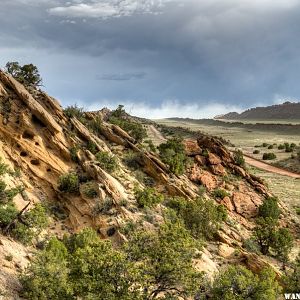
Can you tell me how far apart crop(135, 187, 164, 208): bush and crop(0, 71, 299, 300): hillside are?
188 millimetres

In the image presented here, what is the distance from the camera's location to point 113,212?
46781 mm

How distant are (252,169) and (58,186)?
62.3m

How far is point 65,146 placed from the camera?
55.5 m

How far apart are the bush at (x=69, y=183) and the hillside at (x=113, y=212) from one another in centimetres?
13

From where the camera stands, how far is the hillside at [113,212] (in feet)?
87.2

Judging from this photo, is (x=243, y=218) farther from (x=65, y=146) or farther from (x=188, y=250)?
(x=188, y=250)

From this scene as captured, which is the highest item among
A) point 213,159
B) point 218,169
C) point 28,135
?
point 28,135

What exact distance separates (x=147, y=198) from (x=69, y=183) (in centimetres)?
948

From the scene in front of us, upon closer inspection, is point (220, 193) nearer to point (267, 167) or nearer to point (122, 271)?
point (122, 271)

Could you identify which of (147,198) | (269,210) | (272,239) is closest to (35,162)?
(147,198)

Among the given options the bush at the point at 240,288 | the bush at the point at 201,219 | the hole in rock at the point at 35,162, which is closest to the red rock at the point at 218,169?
the bush at the point at 201,219

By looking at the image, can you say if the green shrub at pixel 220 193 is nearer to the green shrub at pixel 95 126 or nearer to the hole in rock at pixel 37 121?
the green shrub at pixel 95 126

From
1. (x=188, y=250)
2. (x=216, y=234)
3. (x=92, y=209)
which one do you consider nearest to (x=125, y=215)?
(x=92, y=209)

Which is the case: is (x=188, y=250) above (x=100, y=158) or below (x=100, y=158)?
below
